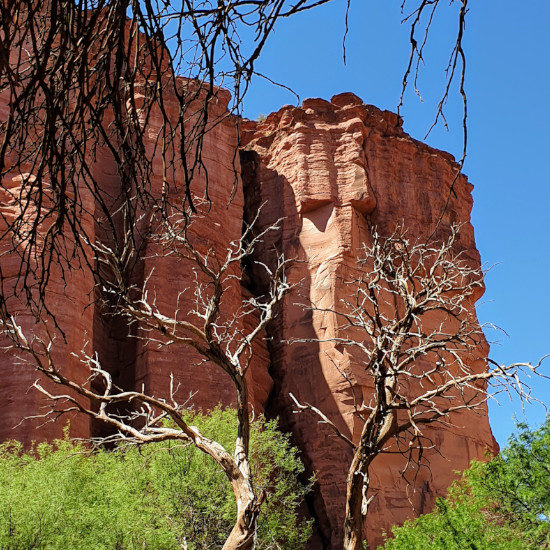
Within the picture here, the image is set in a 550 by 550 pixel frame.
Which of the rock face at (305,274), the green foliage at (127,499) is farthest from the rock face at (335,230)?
the green foliage at (127,499)

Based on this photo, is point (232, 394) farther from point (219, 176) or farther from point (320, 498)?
point (219, 176)

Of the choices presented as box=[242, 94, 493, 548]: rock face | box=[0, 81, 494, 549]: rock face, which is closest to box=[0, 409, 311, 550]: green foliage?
box=[0, 81, 494, 549]: rock face

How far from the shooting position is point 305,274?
2673cm

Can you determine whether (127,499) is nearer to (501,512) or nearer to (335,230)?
(501,512)

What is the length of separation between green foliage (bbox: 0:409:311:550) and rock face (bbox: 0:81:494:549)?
293 centimetres

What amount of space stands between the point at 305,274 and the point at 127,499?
42.6 feet

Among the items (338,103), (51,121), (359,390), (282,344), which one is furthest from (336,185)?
(51,121)

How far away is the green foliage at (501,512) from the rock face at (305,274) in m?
3.41

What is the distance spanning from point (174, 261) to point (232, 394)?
450 centimetres

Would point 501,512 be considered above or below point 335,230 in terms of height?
below

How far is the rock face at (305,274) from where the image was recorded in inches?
866

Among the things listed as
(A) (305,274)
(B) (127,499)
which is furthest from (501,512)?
(A) (305,274)

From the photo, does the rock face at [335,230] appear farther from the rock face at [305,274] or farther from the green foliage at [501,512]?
the green foliage at [501,512]

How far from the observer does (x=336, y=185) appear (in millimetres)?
28172
